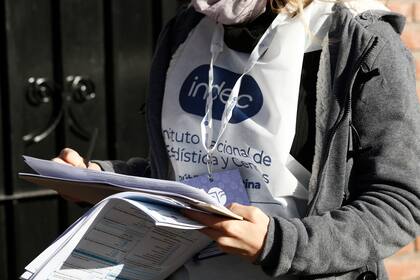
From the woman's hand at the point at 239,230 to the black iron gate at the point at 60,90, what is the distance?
168 centimetres

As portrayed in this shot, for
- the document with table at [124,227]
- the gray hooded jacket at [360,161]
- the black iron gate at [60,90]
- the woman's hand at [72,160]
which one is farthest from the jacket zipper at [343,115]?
the black iron gate at [60,90]

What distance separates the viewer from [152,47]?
324 centimetres

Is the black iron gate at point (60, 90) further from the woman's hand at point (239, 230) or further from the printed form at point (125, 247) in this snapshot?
the woman's hand at point (239, 230)

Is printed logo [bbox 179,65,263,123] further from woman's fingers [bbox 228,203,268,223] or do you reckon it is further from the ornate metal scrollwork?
the ornate metal scrollwork

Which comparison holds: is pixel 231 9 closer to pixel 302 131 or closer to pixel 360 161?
pixel 302 131

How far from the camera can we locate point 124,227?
1.51 meters

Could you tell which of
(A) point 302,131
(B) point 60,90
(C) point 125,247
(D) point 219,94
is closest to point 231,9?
(D) point 219,94

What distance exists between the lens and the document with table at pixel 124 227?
4.56 feet

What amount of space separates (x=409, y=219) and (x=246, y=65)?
0.41m

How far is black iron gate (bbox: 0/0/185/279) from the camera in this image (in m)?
2.96

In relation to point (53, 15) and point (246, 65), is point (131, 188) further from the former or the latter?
point (53, 15)

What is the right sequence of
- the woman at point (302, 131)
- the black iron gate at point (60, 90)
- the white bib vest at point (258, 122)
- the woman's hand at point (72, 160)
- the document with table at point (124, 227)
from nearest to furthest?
the document with table at point (124, 227) < the woman at point (302, 131) < the white bib vest at point (258, 122) < the woman's hand at point (72, 160) < the black iron gate at point (60, 90)

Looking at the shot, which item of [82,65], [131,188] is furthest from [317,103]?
[82,65]

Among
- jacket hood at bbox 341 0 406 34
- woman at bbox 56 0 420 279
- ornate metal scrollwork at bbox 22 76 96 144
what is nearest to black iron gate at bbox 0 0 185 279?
ornate metal scrollwork at bbox 22 76 96 144
